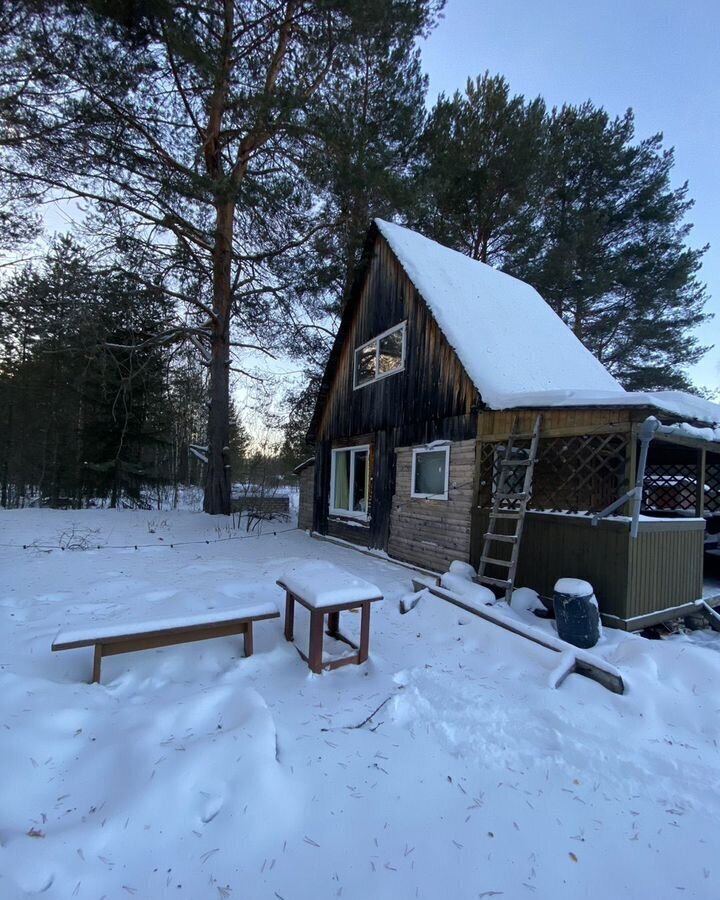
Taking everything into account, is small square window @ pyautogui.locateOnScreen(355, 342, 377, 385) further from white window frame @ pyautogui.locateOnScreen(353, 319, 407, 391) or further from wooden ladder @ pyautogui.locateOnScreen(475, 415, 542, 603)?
wooden ladder @ pyautogui.locateOnScreen(475, 415, 542, 603)

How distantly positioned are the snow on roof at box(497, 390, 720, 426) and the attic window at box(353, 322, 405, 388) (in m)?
3.43

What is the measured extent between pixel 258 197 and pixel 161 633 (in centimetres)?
1093

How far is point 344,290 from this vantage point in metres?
13.4

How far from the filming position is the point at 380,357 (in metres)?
9.27

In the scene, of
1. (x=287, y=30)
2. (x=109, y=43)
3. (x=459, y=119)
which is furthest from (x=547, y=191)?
(x=109, y=43)

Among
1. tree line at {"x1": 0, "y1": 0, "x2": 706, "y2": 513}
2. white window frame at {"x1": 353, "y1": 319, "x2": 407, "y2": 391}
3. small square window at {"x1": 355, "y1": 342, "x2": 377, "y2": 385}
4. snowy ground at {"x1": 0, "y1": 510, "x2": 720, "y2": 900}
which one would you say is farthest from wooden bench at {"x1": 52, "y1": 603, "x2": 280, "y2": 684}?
tree line at {"x1": 0, "y1": 0, "x2": 706, "y2": 513}

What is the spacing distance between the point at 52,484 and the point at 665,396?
2035 centimetres

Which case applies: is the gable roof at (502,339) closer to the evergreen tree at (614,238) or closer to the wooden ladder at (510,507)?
the wooden ladder at (510,507)

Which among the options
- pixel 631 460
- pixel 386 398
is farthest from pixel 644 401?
pixel 386 398

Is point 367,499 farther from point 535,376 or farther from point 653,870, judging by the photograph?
point 653,870

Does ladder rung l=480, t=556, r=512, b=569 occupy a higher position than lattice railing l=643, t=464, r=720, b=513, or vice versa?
lattice railing l=643, t=464, r=720, b=513

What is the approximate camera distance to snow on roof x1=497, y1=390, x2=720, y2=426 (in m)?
4.52

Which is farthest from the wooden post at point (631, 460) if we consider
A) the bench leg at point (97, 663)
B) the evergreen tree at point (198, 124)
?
the evergreen tree at point (198, 124)

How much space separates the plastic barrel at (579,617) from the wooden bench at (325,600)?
214 cm
